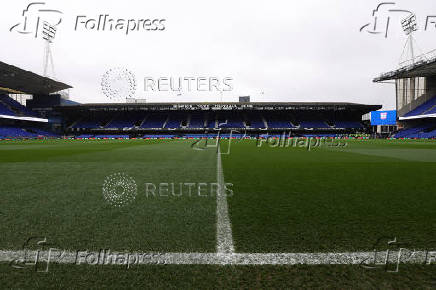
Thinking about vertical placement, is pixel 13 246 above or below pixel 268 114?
below

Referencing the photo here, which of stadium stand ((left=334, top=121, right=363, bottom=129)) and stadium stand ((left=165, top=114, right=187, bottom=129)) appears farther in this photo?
stadium stand ((left=165, top=114, right=187, bottom=129))

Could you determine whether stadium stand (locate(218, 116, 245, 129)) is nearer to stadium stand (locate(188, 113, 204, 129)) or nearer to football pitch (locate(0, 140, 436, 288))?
stadium stand (locate(188, 113, 204, 129))

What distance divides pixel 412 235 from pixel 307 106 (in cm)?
5460

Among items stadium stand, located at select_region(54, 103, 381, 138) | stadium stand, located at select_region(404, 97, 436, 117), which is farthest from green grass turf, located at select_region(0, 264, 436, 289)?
stadium stand, located at select_region(404, 97, 436, 117)

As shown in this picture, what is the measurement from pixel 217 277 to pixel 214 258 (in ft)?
0.91

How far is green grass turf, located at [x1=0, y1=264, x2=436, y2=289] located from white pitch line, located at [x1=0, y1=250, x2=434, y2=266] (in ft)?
0.23

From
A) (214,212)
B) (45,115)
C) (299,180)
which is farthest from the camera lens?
(45,115)

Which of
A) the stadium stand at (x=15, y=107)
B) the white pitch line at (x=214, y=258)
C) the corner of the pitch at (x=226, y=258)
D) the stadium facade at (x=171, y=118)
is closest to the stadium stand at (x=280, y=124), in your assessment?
the stadium facade at (x=171, y=118)

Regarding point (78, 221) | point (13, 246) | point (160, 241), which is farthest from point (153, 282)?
point (78, 221)

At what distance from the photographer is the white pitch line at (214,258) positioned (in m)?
2.05

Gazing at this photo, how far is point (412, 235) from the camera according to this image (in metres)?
2.53

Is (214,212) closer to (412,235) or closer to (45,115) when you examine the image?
(412,235)

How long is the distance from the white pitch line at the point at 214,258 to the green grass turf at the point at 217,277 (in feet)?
0.23

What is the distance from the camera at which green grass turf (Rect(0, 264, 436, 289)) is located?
1.73 meters
